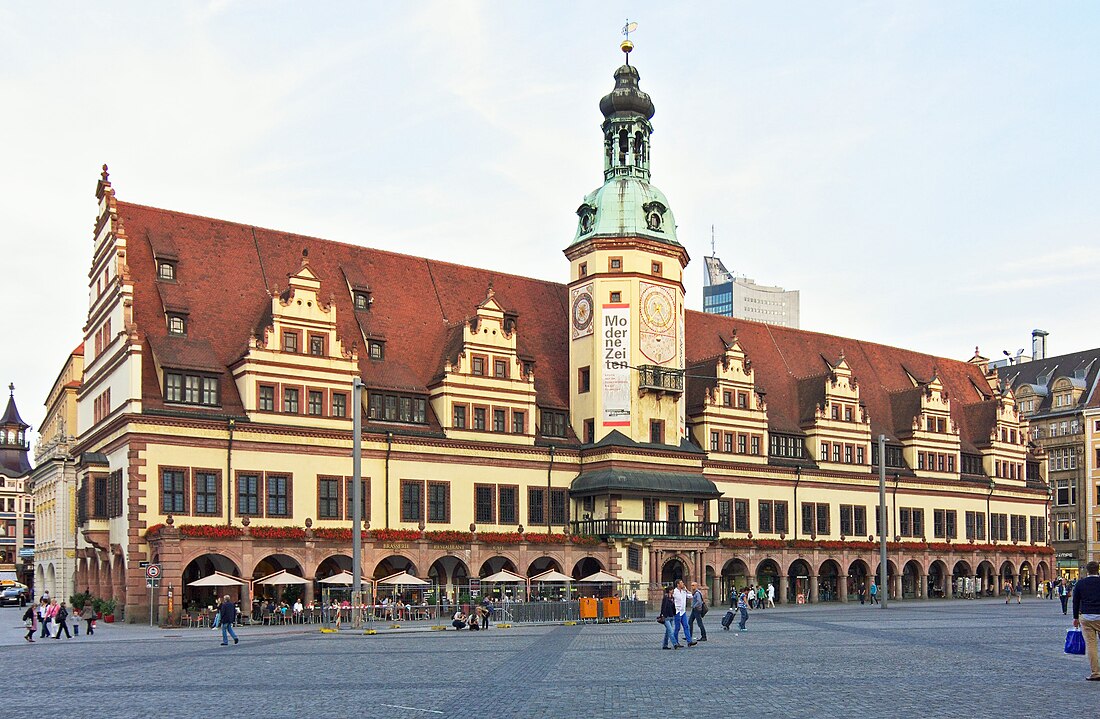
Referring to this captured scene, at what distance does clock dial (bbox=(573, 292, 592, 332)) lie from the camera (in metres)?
75.0

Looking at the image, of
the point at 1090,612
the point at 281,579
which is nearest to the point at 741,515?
the point at 281,579

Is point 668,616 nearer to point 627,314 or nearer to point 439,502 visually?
point 439,502

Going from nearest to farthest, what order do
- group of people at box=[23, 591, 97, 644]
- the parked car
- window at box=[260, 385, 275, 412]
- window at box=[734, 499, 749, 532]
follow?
group of people at box=[23, 591, 97, 644] → window at box=[260, 385, 275, 412] → window at box=[734, 499, 749, 532] → the parked car

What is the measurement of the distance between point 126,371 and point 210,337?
472 cm

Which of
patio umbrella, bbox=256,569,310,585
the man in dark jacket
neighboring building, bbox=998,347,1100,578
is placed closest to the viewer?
the man in dark jacket

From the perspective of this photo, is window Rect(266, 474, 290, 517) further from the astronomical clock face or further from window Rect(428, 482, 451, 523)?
the astronomical clock face

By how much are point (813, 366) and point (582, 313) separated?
23.5 m

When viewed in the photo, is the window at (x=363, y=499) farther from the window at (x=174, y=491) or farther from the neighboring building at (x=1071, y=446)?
the neighboring building at (x=1071, y=446)

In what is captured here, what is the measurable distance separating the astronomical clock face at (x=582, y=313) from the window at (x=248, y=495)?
2278 cm

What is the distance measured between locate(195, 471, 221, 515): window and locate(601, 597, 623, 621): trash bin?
18420mm

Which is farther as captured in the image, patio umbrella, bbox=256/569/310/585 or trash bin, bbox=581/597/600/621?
patio umbrella, bbox=256/569/310/585

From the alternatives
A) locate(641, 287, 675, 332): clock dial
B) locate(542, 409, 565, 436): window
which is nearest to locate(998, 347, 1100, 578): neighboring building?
locate(641, 287, 675, 332): clock dial

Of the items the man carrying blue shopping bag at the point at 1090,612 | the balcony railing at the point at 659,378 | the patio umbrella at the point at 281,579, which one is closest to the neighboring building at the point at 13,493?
the balcony railing at the point at 659,378

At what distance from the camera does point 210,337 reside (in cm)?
6241
